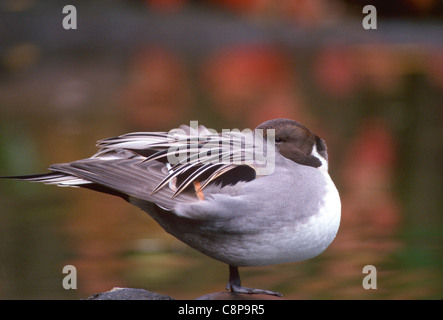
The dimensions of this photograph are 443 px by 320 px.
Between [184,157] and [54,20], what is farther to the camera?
[54,20]

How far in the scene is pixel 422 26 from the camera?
3811 millimetres

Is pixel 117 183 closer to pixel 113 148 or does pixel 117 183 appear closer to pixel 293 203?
pixel 113 148

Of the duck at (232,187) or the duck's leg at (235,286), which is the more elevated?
the duck at (232,187)

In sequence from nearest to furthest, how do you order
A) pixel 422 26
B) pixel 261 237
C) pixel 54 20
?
pixel 261 237 → pixel 54 20 → pixel 422 26

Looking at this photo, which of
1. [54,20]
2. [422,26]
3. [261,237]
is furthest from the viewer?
[422,26]

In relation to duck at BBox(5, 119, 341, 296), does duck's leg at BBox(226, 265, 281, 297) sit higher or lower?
lower

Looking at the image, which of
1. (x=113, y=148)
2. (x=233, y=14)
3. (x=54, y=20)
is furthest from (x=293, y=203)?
(x=233, y=14)

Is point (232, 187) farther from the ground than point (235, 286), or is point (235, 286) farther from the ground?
point (232, 187)

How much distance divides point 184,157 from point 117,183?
114 mm

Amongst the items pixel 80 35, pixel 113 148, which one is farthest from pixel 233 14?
pixel 113 148

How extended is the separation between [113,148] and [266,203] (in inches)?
10.8

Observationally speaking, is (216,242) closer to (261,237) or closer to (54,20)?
(261,237)
